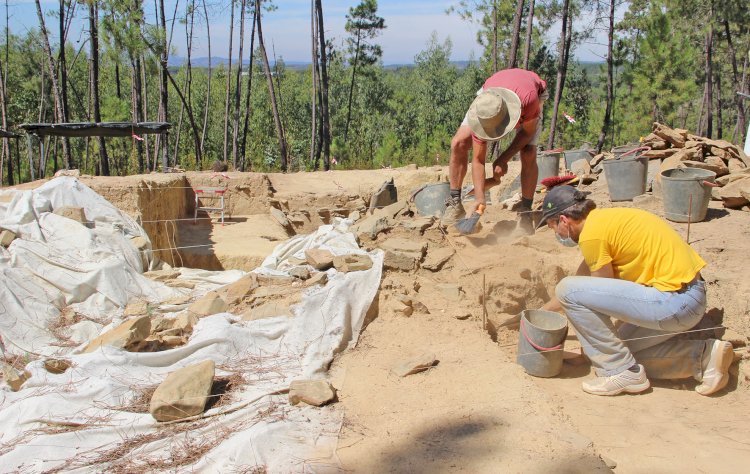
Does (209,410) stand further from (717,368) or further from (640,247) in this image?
(717,368)

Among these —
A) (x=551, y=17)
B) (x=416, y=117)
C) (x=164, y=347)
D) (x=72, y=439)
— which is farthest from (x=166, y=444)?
(x=416, y=117)

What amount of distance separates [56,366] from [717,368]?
11.9 ft

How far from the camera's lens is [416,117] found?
29750 millimetres

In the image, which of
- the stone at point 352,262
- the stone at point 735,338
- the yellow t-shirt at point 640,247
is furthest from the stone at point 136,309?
the stone at point 735,338

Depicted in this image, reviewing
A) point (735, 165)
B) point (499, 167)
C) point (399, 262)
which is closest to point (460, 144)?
point (499, 167)

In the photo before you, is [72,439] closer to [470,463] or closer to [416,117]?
[470,463]

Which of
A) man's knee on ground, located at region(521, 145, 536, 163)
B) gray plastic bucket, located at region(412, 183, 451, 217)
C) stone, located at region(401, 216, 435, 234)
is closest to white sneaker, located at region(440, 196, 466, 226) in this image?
stone, located at region(401, 216, 435, 234)

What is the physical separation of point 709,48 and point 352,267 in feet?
62.1

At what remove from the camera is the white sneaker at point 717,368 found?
324cm

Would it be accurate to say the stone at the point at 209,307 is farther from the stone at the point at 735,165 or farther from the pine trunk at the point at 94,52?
the pine trunk at the point at 94,52

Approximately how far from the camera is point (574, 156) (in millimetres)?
8805

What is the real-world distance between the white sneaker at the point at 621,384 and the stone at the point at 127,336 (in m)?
2.65

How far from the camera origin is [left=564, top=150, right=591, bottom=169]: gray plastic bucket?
8.64 metres

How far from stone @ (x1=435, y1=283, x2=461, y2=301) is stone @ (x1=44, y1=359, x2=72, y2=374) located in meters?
2.41
